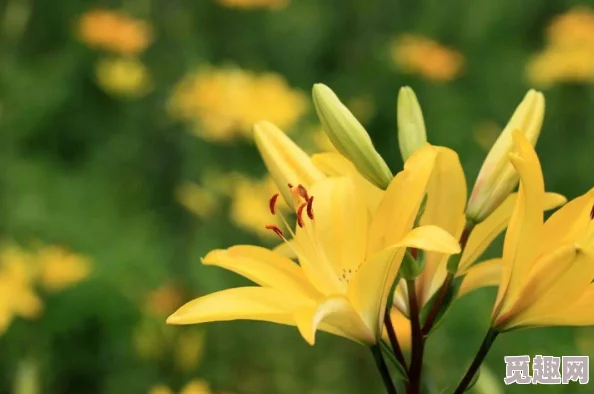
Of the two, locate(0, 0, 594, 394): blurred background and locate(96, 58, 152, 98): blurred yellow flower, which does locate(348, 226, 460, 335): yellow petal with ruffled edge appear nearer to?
locate(0, 0, 594, 394): blurred background

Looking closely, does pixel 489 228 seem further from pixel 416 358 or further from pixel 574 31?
pixel 574 31

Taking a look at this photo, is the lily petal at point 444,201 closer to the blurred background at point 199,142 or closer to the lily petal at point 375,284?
the lily petal at point 375,284

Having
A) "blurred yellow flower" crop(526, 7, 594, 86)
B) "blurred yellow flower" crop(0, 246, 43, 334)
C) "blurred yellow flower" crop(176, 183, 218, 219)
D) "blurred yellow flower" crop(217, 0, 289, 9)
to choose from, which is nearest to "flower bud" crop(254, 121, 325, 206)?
"blurred yellow flower" crop(0, 246, 43, 334)

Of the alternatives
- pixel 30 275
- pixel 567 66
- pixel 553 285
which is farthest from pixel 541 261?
pixel 567 66

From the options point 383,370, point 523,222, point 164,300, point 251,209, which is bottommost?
point 164,300

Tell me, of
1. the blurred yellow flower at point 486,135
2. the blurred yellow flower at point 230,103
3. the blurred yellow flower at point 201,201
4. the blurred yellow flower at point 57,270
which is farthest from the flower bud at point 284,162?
the blurred yellow flower at point 486,135

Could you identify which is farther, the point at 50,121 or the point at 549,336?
the point at 50,121

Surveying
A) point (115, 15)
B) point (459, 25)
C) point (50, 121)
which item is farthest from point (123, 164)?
point (459, 25)

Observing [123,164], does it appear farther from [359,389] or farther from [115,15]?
[359,389]
